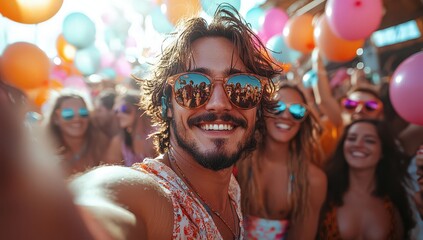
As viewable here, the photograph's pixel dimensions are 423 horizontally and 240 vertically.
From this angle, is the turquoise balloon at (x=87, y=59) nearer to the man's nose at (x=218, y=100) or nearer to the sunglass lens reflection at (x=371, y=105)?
the sunglass lens reflection at (x=371, y=105)

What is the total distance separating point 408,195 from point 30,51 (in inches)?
132

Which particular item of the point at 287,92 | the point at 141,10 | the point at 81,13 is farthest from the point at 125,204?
the point at 141,10

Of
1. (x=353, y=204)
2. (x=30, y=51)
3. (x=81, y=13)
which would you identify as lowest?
(x=353, y=204)

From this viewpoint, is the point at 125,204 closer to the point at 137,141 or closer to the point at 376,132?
the point at 376,132

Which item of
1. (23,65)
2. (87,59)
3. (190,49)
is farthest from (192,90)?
(87,59)

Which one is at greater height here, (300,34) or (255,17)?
(255,17)

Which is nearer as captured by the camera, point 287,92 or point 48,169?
point 48,169

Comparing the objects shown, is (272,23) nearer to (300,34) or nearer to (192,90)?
(300,34)

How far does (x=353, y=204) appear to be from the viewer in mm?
2766

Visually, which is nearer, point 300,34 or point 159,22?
point 300,34

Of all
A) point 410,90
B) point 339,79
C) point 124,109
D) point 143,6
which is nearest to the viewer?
point 410,90

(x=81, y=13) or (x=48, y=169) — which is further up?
(x=81, y=13)

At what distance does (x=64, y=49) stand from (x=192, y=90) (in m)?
4.65

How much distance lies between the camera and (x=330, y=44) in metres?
3.79
